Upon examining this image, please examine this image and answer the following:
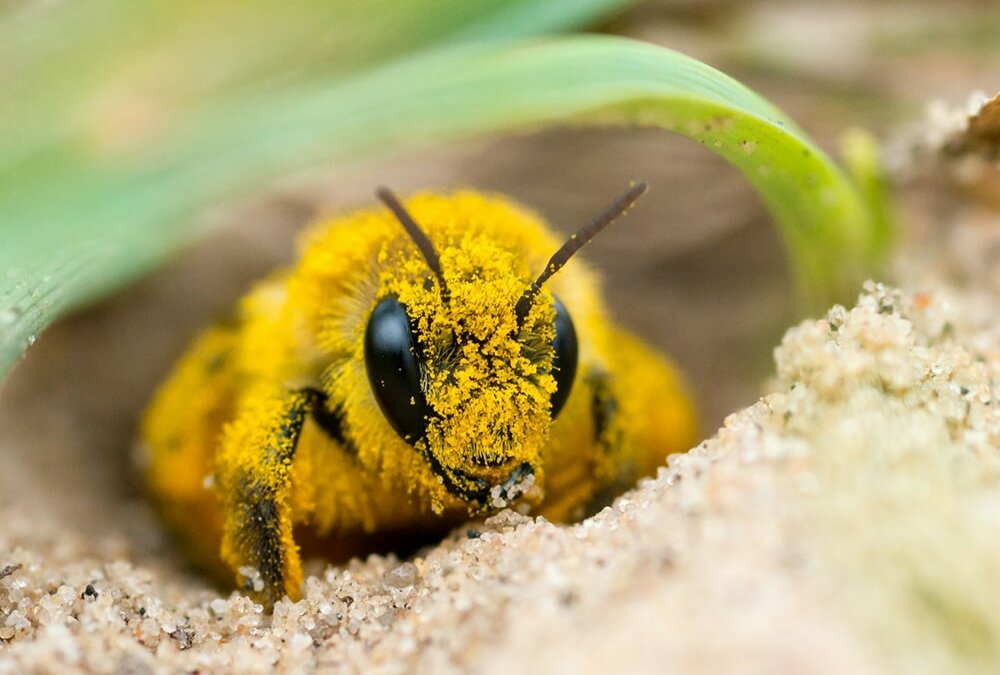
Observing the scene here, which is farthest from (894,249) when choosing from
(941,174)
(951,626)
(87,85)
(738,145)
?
(87,85)

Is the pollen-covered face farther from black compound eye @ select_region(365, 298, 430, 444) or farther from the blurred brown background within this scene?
the blurred brown background

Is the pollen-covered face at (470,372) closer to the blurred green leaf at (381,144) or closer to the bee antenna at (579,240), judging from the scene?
the bee antenna at (579,240)

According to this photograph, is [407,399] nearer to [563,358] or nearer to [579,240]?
[563,358]

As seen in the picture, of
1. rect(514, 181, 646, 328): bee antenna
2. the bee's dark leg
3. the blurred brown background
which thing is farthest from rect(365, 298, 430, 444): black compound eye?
the blurred brown background

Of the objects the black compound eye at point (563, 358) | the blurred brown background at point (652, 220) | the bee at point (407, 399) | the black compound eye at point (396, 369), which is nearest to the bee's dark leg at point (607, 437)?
the bee at point (407, 399)

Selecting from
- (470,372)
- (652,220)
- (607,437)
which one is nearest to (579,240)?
(470,372)

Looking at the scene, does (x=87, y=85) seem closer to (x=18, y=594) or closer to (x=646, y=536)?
(x=18, y=594)
